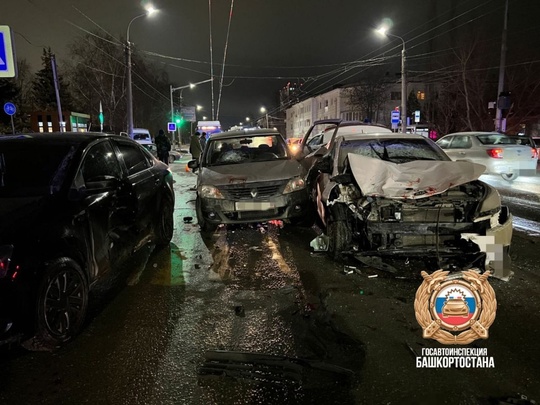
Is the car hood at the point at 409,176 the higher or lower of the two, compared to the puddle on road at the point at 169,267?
higher

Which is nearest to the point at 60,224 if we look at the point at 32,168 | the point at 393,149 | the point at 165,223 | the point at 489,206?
the point at 32,168

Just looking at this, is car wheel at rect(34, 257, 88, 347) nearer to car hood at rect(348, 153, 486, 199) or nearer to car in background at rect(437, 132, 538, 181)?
car hood at rect(348, 153, 486, 199)

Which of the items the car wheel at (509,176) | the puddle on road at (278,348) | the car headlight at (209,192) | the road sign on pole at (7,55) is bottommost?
the puddle on road at (278,348)

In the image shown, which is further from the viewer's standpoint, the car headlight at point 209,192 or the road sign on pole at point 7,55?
the road sign on pole at point 7,55

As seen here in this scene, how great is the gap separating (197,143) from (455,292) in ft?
45.9

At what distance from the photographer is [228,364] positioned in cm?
302

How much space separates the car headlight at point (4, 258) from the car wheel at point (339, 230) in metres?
3.36

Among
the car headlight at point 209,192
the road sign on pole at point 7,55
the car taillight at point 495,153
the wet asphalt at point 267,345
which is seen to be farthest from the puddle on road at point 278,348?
the car taillight at point 495,153

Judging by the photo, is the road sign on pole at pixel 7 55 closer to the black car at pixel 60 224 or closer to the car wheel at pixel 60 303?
the black car at pixel 60 224

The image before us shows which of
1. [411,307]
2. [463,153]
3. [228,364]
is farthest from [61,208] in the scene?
[463,153]

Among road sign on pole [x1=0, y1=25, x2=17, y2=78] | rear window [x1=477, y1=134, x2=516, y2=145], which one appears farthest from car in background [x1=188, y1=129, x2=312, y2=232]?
rear window [x1=477, y1=134, x2=516, y2=145]

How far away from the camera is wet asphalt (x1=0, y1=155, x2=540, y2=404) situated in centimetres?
268

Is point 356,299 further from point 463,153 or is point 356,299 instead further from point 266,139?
point 463,153

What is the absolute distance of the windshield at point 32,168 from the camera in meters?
3.61
